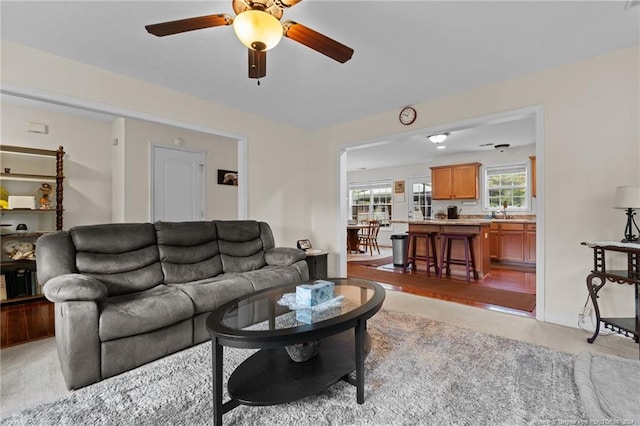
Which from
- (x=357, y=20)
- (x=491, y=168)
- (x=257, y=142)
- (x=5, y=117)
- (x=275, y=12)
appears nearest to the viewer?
(x=275, y=12)

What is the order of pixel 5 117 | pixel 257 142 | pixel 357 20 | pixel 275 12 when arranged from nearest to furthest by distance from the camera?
pixel 275 12, pixel 357 20, pixel 5 117, pixel 257 142

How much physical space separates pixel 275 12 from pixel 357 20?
2.24 ft

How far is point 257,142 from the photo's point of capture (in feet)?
14.4

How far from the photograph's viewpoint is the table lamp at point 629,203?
226 centimetres

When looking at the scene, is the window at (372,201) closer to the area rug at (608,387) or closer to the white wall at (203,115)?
the white wall at (203,115)

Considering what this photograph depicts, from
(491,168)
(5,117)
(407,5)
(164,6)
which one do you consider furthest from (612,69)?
(5,117)

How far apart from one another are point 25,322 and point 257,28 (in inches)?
143

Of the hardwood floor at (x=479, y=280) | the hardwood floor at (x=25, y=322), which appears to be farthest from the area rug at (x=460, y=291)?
the hardwood floor at (x=25, y=322)

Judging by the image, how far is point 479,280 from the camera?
4.64m

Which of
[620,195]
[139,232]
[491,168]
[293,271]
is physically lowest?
[293,271]

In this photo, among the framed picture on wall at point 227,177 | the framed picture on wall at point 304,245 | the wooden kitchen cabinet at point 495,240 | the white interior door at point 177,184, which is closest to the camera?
the framed picture on wall at point 304,245

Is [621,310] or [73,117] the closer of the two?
[621,310]

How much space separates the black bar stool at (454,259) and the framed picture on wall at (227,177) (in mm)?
3898

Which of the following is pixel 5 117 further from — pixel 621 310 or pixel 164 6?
pixel 621 310
